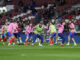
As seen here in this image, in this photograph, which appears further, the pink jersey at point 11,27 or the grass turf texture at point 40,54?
the pink jersey at point 11,27

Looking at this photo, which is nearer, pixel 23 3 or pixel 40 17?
pixel 40 17

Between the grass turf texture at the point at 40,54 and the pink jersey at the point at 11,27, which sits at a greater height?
the pink jersey at the point at 11,27

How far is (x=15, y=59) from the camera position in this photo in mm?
15734

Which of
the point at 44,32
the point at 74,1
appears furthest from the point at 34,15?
the point at 44,32

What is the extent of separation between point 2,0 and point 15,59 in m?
43.8

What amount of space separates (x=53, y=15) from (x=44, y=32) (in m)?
8.11

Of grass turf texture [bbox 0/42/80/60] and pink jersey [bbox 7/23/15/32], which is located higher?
pink jersey [bbox 7/23/15/32]

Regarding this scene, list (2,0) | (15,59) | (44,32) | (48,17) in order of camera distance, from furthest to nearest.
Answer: (2,0) < (48,17) < (44,32) < (15,59)

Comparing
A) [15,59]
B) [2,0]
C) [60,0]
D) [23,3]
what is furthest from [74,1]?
[15,59]

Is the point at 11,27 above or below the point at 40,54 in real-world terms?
above

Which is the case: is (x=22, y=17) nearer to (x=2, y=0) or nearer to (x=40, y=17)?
(x=40, y=17)

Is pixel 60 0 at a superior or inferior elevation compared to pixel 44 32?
superior

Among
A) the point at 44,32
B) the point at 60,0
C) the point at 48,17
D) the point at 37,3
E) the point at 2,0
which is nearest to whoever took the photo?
the point at 44,32

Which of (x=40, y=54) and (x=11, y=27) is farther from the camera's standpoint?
(x=11, y=27)
